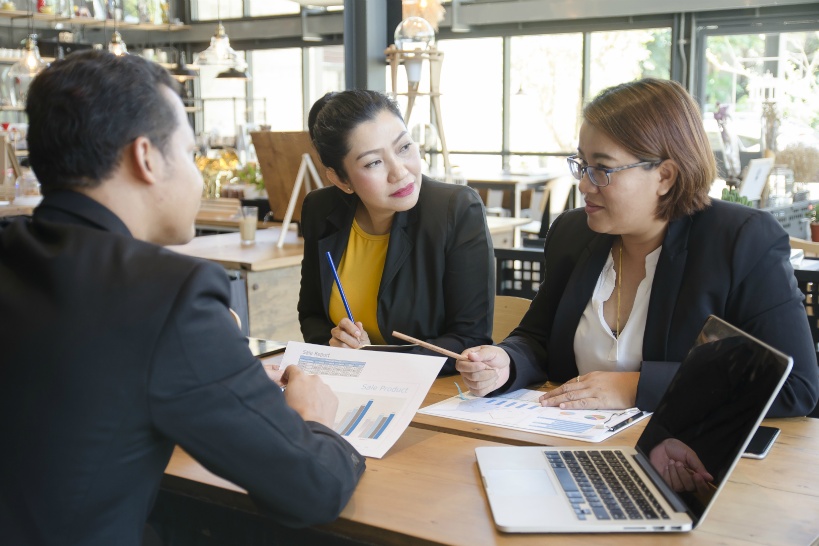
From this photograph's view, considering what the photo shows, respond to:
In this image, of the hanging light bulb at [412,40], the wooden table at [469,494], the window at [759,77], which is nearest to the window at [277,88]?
the window at [759,77]

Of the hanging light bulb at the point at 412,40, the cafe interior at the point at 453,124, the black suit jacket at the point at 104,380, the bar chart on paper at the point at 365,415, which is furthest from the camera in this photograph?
the hanging light bulb at the point at 412,40

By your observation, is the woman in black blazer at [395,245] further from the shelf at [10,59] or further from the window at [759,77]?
the shelf at [10,59]

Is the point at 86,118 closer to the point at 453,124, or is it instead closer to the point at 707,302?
the point at 707,302

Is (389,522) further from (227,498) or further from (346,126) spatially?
(346,126)

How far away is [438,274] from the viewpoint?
238 cm

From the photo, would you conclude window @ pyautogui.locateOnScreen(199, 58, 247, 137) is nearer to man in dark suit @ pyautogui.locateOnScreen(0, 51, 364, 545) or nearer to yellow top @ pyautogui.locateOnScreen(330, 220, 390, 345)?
yellow top @ pyautogui.locateOnScreen(330, 220, 390, 345)

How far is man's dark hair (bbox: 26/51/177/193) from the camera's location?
1127 millimetres

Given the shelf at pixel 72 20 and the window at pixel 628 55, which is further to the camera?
the shelf at pixel 72 20

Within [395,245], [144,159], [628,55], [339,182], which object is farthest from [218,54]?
[144,159]

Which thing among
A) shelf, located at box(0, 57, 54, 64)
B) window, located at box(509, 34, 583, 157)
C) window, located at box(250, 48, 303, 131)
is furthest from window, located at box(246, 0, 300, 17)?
window, located at box(509, 34, 583, 157)

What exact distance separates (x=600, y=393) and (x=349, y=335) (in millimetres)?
716

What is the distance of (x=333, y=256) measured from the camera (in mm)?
2508

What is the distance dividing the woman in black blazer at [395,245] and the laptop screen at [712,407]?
0.89 m

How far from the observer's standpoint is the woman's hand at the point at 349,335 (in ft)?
7.25
